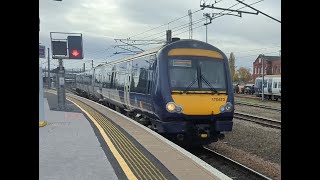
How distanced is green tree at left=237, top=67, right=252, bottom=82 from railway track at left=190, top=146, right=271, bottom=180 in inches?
3769

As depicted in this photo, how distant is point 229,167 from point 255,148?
10.1 ft

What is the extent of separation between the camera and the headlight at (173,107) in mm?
10438

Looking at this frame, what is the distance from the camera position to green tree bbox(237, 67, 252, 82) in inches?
4168

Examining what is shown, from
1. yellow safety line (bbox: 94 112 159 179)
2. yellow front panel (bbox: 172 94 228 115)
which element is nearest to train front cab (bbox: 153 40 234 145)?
yellow front panel (bbox: 172 94 228 115)

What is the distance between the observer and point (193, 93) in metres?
10.7

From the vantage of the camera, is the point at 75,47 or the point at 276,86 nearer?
the point at 75,47

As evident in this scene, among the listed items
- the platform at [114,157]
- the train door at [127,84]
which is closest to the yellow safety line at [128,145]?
the platform at [114,157]

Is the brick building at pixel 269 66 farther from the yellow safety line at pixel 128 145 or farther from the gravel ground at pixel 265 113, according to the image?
the yellow safety line at pixel 128 145

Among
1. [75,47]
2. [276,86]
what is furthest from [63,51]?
[276,86]

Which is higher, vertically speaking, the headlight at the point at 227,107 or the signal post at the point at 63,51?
the signal post at the point at 63,51

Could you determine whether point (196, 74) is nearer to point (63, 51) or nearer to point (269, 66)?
point (63, 51)

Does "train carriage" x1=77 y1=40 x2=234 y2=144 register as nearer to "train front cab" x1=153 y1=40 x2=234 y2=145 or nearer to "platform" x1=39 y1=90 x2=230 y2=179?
"train front cab" x1=153 y1=40 x2=234 y2=145
